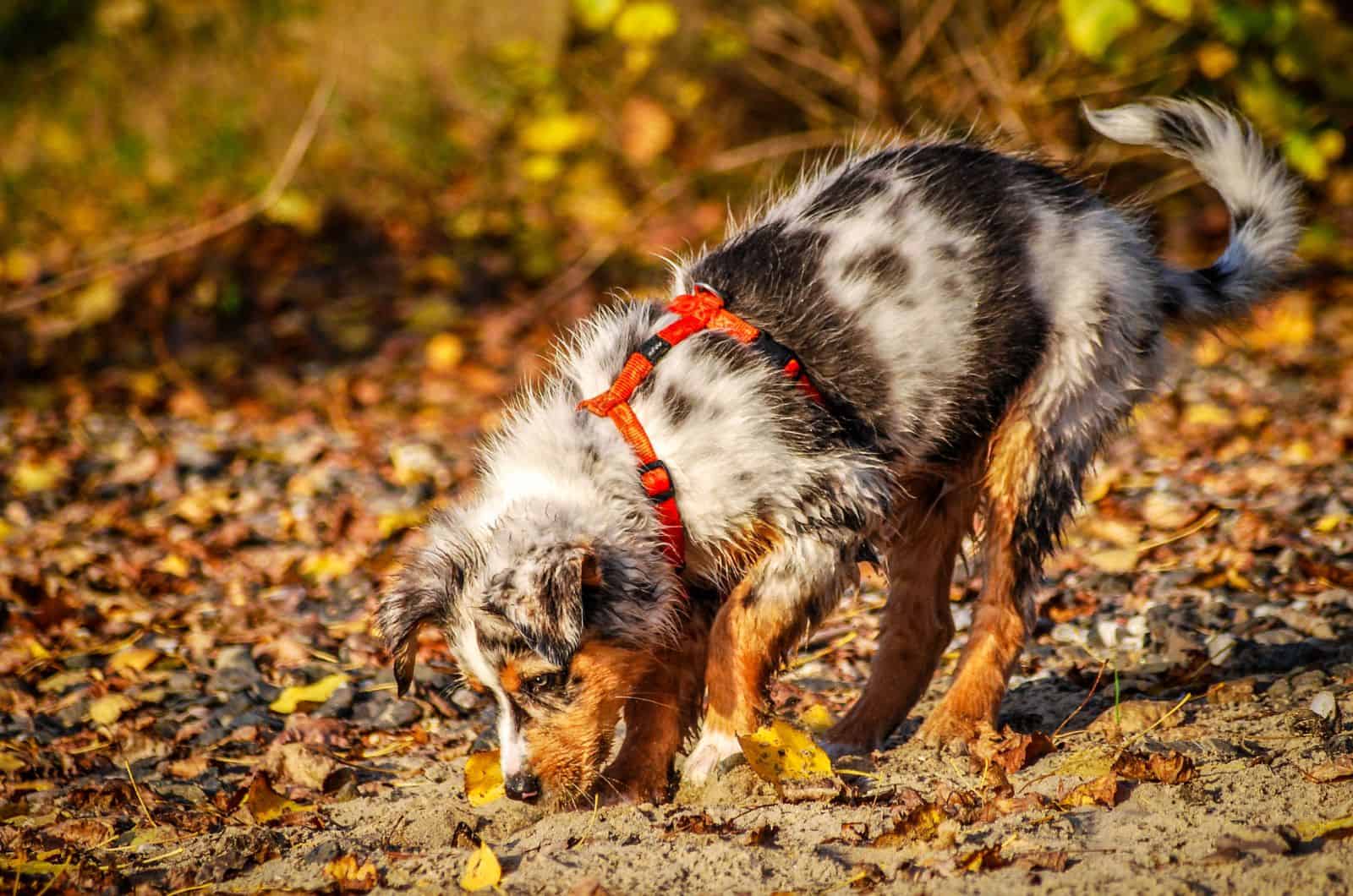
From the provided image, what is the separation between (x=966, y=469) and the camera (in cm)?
469

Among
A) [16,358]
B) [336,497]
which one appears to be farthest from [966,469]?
[16,358]

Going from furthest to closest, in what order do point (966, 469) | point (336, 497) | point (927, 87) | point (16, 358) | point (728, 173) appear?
point (728, 173) < point (927, 87) < point (16, 358) < point (336, 497) < point (966, 469)

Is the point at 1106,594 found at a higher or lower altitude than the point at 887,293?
lower

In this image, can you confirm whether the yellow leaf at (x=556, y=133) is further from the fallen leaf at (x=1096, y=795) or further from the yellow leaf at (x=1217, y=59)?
the fallen leaf at (x=1096, y=795)

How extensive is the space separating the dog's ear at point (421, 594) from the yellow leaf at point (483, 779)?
32 cm

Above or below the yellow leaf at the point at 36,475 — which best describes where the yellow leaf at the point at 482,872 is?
above

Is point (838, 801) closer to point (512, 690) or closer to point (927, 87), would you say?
point (512, 690)

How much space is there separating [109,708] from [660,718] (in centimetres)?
214

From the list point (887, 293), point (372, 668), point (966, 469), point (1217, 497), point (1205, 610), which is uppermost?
point (887, 293)

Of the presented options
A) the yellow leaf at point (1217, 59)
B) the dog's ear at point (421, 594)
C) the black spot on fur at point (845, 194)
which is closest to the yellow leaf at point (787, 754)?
the dog's ear at point (421, 594)

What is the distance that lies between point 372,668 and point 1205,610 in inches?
125

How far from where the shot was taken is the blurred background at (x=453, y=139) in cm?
927

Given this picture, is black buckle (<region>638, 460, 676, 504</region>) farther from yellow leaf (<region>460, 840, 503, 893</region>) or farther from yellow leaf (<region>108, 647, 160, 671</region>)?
yellow leaf (<region>108, 647, 160, 671</region>)

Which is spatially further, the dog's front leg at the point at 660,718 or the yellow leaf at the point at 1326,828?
the dog's front leg at the point at 660,718
